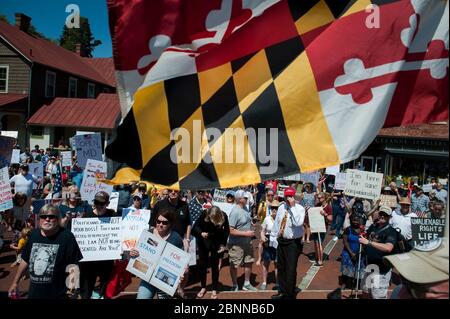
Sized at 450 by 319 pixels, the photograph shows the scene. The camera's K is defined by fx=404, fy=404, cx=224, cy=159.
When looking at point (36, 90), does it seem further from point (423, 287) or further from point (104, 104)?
point (423, 287)

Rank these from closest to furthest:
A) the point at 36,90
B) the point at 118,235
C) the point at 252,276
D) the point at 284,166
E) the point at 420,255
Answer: the point at 420,255
the point at 284,166
the point at 118,235
the point at 252,276
the point at 36,90

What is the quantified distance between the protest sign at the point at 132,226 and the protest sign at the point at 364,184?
4766 mm

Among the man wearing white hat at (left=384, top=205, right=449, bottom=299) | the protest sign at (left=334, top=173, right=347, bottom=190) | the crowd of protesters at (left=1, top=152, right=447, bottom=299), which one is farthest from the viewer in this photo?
the protest sign at (left=334, top=173, right=347, bottom=190)

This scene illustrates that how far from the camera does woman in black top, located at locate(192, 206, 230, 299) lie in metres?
7.26

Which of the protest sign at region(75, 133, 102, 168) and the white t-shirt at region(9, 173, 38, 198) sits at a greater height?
the protest sign at region(75, 133, 102, 168)

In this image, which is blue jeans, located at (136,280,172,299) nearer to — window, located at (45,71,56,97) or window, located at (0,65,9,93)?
window, located at (0,65,9,93)

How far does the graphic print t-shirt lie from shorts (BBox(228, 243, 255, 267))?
3.79 metres

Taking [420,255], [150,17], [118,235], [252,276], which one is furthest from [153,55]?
[252,276]

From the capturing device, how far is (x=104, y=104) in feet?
107

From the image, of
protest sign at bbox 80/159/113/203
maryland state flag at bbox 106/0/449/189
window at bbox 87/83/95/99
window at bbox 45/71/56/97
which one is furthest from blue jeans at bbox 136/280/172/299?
window at bbox 87/83/95/99

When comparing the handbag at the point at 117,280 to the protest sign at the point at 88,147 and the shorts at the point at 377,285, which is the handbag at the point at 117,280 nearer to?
→ the shorts at the point at 377,285

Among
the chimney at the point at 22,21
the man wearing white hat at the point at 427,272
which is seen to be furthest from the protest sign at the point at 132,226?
the chimney at the point at 22,21

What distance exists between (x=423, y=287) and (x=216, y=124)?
1.96 metres

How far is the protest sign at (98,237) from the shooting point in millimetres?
5953
